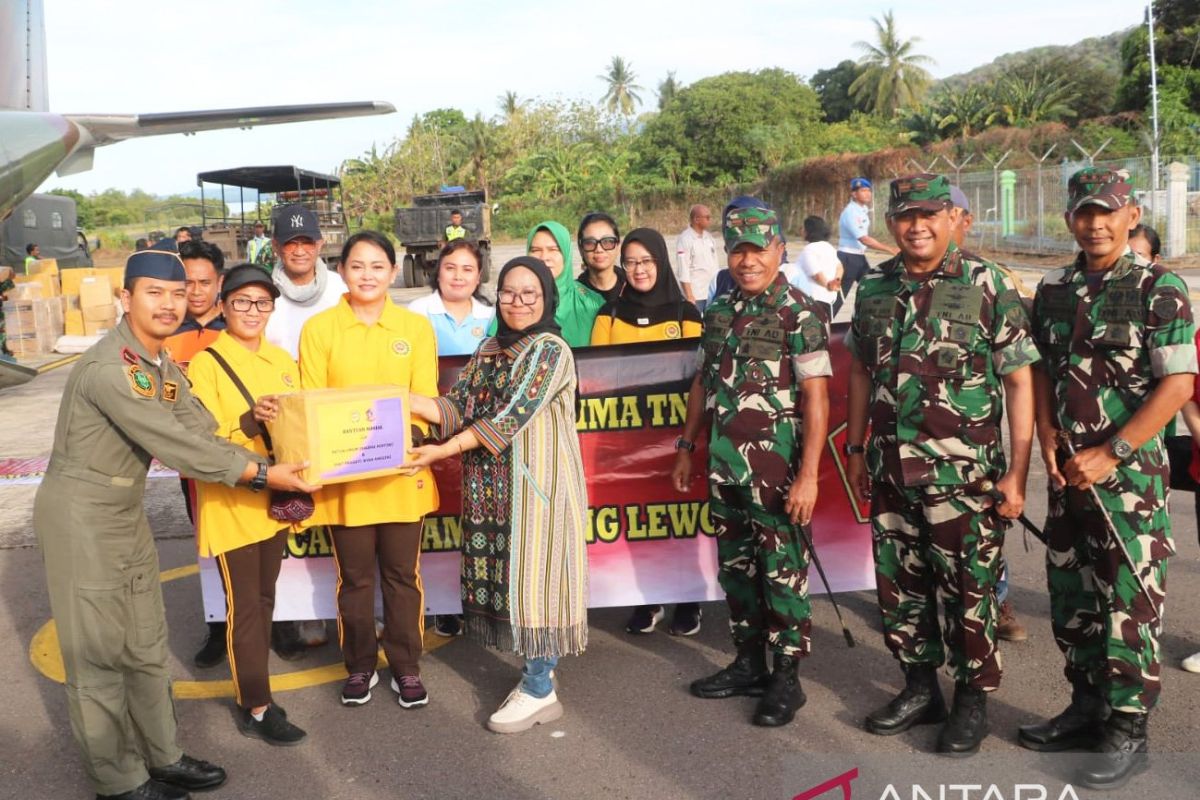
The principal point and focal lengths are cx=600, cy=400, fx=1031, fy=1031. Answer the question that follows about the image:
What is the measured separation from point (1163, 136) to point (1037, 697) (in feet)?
100

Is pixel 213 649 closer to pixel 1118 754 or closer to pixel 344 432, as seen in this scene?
pixel 344 432

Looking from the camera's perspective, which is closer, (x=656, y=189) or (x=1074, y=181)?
(x=1074, y=181)

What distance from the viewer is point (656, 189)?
53406 millimetres

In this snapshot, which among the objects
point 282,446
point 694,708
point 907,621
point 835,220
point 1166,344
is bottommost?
point 694,708

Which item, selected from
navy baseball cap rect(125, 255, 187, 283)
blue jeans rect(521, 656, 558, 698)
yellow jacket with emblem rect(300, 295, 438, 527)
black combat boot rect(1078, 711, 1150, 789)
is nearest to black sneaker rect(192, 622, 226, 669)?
yellow jacket with emblem rect(300, 295, 438, 527)

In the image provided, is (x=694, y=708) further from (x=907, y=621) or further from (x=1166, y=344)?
(x=1166, y=344)

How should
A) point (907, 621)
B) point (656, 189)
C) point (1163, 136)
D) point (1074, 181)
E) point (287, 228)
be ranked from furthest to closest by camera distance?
point (656, 189), point (1163, 136), point (287, 228), point (907, 621), point (1074, 181)

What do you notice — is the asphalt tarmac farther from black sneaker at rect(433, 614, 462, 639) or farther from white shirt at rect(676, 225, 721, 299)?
white shirt at rect(676, 225, 721, 299)

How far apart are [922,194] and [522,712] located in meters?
2.30

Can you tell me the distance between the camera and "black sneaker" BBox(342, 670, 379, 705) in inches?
158

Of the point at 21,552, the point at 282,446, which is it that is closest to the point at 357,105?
the point at 21,552

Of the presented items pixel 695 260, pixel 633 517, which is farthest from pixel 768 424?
pixel 695 260

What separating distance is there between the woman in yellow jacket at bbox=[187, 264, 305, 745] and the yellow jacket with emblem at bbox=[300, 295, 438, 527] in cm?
14

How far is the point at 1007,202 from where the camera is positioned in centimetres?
2642
